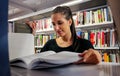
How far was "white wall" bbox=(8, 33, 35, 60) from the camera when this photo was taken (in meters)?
0.81

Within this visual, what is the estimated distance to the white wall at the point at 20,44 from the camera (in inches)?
31.8

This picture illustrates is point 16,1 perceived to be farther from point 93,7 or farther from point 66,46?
point 66,46

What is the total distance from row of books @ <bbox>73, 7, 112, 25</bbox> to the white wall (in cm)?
166

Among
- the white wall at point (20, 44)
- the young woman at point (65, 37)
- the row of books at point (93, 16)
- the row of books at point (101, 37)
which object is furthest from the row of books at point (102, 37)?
the white wall at point (20, 44)

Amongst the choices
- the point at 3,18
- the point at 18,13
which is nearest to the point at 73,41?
the point at 3,18

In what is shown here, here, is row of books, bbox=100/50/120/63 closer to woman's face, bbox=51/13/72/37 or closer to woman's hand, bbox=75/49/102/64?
woman's face, bbox=51/13/72/37

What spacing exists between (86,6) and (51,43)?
1432mm

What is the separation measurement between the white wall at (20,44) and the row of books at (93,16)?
166 centimetres

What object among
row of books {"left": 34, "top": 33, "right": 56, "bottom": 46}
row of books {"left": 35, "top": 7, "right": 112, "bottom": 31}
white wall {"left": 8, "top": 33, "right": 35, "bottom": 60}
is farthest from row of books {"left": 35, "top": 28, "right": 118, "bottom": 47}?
white wall {"left": 8, "top": 33, "right": 35, "bottom": 60}

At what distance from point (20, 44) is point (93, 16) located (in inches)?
72.9

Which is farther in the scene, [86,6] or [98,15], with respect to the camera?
[86,6]

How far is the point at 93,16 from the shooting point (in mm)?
2555

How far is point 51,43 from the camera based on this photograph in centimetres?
165

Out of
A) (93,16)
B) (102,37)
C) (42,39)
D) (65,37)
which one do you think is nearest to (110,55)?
(102,37)
